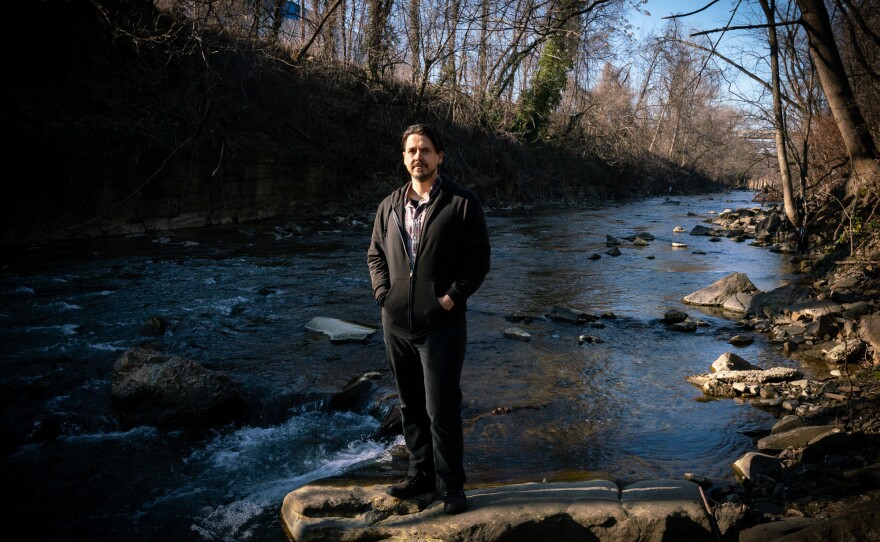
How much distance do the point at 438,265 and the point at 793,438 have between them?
3.08 metres

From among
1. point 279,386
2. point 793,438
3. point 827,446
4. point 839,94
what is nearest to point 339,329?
point 279,386

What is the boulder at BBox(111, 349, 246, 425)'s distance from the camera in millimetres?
5418

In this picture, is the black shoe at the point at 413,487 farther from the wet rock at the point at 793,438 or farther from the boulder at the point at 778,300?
the boulder at the point at 778,300

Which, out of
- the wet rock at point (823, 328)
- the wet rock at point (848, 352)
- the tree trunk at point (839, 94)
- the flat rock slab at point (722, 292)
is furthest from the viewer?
the flat rock slab at point (722, 292)

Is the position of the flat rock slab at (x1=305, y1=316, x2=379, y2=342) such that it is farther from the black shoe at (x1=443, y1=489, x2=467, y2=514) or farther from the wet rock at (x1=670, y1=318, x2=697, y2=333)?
the black shoe at (x1=443, y1=489, x2=467, y2=514)

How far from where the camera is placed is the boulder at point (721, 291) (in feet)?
31.8

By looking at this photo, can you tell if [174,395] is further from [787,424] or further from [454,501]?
[787,424]

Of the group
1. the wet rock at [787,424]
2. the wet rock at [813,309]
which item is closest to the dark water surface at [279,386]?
the wet rock at [787,424]

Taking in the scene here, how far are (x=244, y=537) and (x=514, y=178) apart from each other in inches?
1069

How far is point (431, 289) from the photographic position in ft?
10.6

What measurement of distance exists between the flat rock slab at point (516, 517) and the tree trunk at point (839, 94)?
8.62 metres

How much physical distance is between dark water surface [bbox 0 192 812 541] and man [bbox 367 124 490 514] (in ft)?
3.77

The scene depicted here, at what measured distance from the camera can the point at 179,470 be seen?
4.63 m

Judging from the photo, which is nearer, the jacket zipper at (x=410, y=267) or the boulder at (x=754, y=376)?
the jacket zipper at (x=410, y=267)
